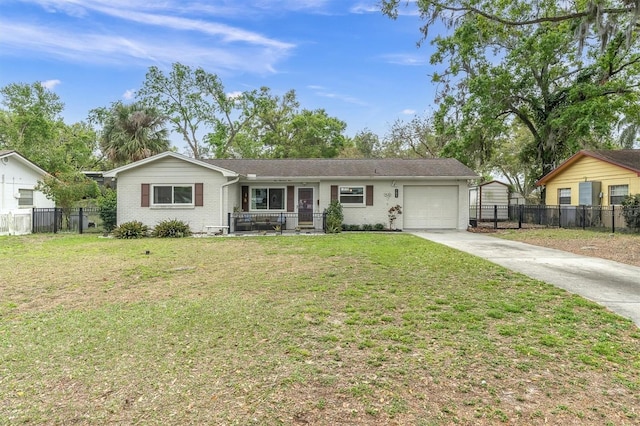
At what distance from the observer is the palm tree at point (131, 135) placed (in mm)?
21969

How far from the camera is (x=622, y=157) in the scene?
17.1 m

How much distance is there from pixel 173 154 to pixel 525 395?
14690 mm

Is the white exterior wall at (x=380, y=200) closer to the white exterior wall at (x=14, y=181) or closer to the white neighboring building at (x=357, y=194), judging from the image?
the white neighboring building at (x=357, y=194)

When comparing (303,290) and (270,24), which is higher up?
(270,24)

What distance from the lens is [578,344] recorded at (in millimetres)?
3656

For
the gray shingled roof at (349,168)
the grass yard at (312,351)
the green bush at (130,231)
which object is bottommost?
the grass yard at (312,351)

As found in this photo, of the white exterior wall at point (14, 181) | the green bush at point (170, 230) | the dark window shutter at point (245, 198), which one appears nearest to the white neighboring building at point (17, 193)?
the white exterior wall at point (14, 181)

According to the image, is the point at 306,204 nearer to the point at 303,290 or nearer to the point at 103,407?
the point at 303,290

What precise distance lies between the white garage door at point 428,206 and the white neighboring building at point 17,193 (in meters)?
16.7

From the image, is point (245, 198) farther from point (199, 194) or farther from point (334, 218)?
point (334, 218)

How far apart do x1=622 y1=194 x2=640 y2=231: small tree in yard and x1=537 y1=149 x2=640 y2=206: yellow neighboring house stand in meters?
1.19

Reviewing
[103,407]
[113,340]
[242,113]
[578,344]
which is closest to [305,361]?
[103,407]

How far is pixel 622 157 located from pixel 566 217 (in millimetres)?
3724

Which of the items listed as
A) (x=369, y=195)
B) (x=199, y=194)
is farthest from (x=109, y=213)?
(x=369, y=195)
